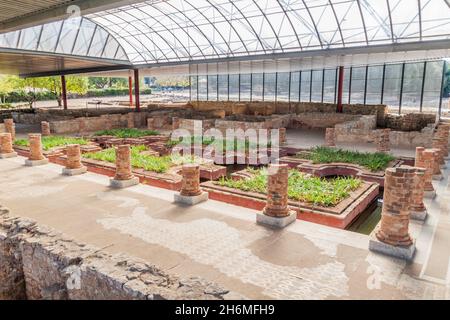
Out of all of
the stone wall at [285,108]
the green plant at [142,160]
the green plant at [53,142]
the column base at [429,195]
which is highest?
A: the stone wall at [285,108]

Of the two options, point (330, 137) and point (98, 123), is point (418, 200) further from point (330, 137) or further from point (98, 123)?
point (98, 123)

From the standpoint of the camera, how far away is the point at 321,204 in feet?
30.9

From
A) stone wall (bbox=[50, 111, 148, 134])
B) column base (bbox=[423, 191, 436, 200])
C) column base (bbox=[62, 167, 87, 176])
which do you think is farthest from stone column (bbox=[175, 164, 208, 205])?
stone wall (bbox=[50, 111, 148, 134])

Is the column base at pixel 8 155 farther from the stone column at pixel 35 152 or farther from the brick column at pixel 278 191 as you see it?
the brick column at pixel 278 191

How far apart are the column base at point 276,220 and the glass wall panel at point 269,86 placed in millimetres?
22497

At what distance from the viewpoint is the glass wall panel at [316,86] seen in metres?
27.0

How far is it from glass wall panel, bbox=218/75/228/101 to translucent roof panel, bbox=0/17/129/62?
26.8ft

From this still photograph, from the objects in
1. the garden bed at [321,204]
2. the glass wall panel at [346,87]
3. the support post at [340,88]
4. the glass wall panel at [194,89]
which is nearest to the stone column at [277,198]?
the garden bed at [321,204]

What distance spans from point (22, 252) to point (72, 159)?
7628 millimetres

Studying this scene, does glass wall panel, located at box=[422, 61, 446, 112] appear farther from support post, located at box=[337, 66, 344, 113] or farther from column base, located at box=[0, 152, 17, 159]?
column base, located at box=[0, 152, 17, 159]

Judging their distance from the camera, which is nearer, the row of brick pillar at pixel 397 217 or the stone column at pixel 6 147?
the row of brick pillar at pixel 397 217

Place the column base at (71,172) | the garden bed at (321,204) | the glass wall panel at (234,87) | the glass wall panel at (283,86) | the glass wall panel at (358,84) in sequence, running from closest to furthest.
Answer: the garden bed at (321,204) < the column base at (71,172) < the glass wall panel at (358,84) < the glass wall panel at (283,86) < the glass wall panel at (234,87)

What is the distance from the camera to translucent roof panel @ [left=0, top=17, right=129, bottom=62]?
24.4m
